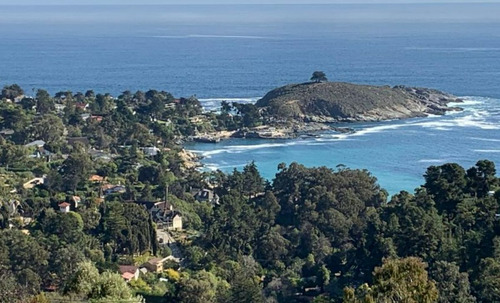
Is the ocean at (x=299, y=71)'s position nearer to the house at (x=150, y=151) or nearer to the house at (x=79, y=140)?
the house at (x=150, y=151)

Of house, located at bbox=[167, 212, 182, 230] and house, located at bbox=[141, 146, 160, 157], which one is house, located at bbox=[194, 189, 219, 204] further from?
house, located at bbox=[141, 146, 160, 157]

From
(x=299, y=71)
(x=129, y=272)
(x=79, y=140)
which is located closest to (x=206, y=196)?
(x=79, y=140)

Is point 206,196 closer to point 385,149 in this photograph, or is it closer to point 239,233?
point 239,233

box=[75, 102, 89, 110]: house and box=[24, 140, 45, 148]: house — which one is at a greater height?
box=[75, 102, 89, 110]: house

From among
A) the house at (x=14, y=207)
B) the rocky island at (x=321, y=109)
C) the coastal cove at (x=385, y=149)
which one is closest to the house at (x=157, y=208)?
the house at (x=14, y=207)

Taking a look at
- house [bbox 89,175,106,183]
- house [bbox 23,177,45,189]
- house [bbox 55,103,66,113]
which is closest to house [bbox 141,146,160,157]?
house [bbox 89,175,106,183]

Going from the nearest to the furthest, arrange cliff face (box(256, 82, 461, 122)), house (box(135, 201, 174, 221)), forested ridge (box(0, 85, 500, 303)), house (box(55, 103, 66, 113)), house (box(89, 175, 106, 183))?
forested ridge (box(0, 85, 500, 303)) → house (box(135, 201, 174, 221)) → house (box(89, 175, 106, 183)) → house (box(55, 103, 66, 113)) → cliff face (box(256, 82, 461, 122))

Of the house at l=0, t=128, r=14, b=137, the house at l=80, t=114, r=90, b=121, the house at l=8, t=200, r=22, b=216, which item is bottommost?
the house at l=8, t=200, r=22, b=216
